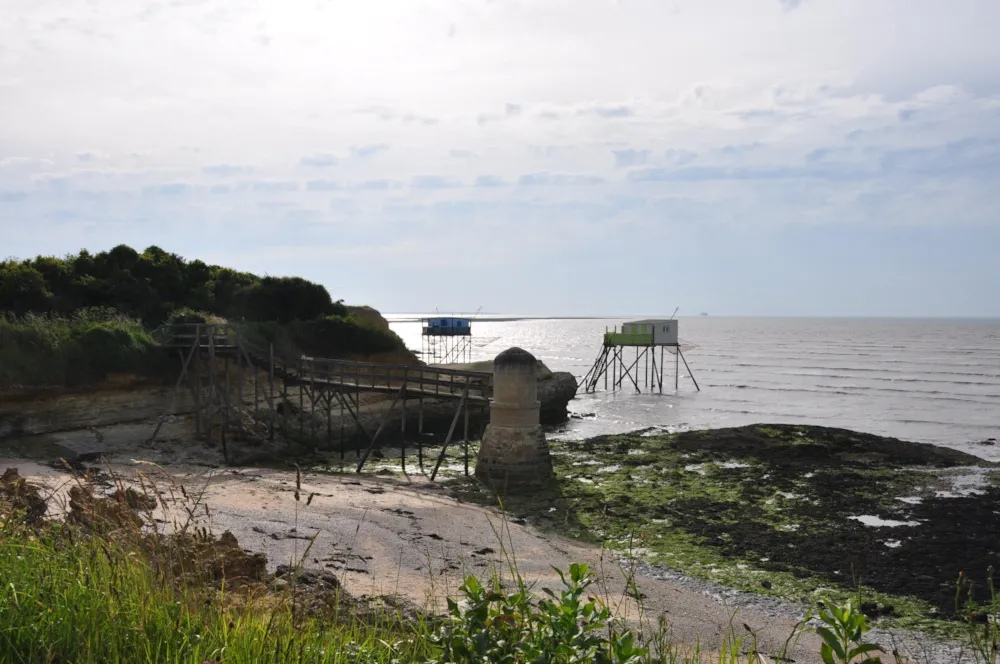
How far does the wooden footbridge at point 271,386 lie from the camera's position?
76.2 ft

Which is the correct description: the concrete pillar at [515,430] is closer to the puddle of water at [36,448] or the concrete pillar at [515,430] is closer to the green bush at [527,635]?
the puddle of water at [36,448]

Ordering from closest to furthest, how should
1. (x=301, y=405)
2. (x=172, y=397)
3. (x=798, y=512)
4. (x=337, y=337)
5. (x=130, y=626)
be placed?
(x=130, y=626) → (x=798, y=512) → (x=172, y=397) → (x=301, y=405) → (x=337, y=337)

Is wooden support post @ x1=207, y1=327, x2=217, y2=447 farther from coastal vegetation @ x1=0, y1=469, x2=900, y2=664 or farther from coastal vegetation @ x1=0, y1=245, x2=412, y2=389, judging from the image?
coastal vegetation @ x1=0, y1=469, x2=900, y2=664

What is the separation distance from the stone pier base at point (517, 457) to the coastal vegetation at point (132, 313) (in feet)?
37.3

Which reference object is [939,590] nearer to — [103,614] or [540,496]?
[540,496]

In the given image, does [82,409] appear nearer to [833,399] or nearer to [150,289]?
[150,289]

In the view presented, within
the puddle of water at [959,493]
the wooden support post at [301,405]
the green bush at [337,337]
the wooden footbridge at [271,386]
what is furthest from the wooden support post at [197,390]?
the puddle of water at [959,493]

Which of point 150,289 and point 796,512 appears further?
point 150,289

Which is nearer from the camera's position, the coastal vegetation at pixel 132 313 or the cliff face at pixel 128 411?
the cliff face at pixel 128 411

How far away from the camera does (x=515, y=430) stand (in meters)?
20.0

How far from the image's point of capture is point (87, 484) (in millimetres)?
4180

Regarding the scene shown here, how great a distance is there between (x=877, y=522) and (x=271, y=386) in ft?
55.2

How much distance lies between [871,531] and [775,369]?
5761cm

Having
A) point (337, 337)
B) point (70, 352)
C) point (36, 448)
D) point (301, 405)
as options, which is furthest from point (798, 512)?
point (337, 337)
